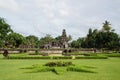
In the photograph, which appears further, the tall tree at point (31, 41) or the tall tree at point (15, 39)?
the tall tree at point (31, 41)

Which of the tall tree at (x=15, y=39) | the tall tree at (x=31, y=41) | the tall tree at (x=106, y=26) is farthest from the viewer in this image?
the tall tree at (x=31, y=41)

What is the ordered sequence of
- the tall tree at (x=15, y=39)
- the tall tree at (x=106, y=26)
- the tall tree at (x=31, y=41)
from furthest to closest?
the tall tree at (x=31, y=41) → the tall tree at (x=15, y=39) → the tall tree at (x=106, y=26)

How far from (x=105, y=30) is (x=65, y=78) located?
64078mm

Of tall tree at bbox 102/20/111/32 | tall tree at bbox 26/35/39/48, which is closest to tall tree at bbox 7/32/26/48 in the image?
tall tree at bbox 26/35/39/48

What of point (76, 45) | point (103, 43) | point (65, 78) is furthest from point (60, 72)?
point (76, 45)

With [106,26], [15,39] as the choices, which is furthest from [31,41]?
[106,26]

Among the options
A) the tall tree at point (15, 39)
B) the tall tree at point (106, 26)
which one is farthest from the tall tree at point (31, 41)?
the tall tree at point (106, 26)

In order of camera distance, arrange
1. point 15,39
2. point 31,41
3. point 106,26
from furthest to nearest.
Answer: point 31,41 → point 15,39 → point 106,26

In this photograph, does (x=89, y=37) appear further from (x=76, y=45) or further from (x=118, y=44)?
(x=76, y=45)

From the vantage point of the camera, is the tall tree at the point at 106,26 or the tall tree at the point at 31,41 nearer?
the tall tree at the point at 106,26

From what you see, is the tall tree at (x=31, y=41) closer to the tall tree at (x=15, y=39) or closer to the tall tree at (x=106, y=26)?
the tall tree at (x=15, y=39)

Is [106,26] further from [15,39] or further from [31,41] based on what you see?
[31,41]

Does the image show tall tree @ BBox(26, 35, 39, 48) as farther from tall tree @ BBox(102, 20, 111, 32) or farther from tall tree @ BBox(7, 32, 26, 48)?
tall tree @ BBox(102, 20, 111, 32)

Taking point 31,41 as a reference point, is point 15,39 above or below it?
below
